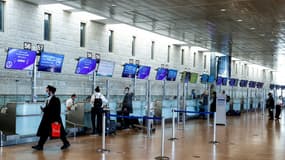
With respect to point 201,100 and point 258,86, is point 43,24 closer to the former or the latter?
point 201,100

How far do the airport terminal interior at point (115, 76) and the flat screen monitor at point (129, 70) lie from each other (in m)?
0.04

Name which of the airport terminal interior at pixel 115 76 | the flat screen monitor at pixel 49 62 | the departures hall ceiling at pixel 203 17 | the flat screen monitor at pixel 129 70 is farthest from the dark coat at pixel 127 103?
the departures hall ceiling at pixel 203 17

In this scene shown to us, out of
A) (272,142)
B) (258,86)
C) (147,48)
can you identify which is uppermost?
(147,48)

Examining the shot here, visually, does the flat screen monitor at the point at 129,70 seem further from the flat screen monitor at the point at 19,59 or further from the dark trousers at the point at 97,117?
the flat screen monitor at the point at 19,59

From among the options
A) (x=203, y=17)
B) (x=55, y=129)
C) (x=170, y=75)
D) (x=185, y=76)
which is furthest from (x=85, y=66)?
(x=185, y=76)

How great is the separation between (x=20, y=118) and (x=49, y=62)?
224 centimetres

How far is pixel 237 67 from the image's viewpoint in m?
43.1

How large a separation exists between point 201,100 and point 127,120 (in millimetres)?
8874

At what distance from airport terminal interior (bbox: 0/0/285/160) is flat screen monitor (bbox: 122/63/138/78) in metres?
0.04

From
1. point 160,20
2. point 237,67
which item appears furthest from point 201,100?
point 237,67

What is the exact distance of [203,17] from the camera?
16.9 metres

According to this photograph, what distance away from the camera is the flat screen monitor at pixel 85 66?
13859mm

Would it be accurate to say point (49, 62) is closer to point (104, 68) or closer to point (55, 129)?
point (104, 68)

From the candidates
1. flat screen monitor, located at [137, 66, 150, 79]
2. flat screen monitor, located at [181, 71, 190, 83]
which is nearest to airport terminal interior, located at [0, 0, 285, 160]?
flat screen monitor, located at [137, 66, 150, 79]
